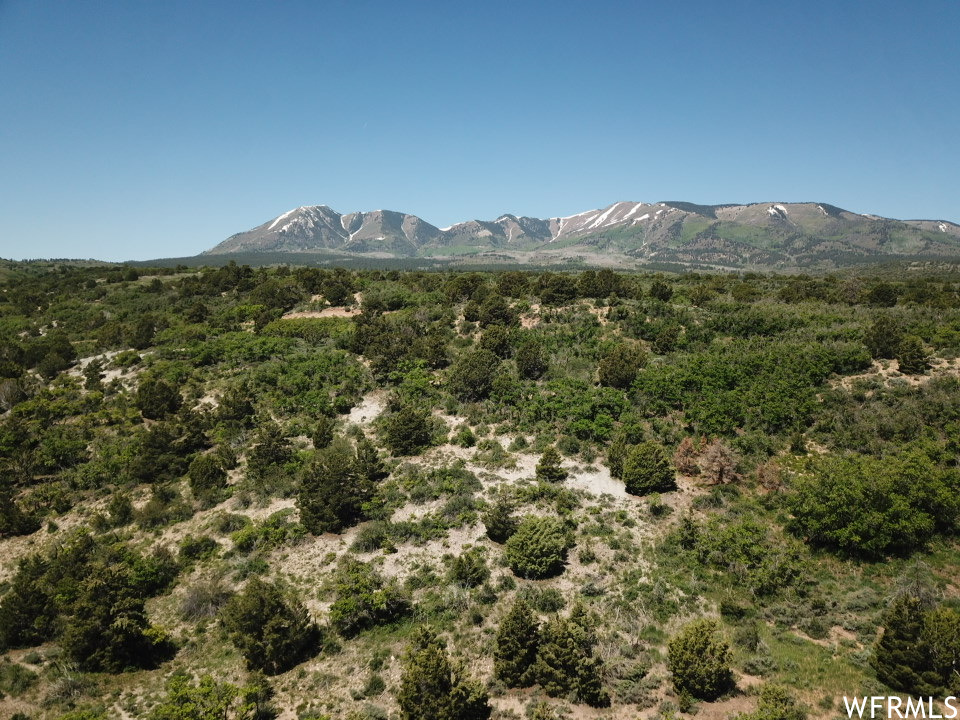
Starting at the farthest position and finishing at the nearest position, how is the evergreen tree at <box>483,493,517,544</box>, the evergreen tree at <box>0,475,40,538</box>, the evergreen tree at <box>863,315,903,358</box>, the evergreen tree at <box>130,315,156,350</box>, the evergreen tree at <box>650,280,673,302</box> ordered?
the evergreen tree at <box>650,280,673,302</box>, the evergreen tree at <box>130,315,156,350</box>, the evergreen tree at <box>863,315,903,358</box>, the evergreen tree at <box>0,475,40,538</box>, the evergreen tree at <box>483,493,517,544</box>

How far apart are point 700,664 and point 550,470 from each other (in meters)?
12.0

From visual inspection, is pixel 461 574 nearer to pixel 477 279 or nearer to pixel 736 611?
pixel 736 611

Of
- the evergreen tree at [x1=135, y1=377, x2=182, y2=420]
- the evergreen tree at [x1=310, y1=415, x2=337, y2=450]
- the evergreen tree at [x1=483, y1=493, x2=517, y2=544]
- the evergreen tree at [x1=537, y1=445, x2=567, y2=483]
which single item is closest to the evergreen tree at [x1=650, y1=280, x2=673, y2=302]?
the evergreen tree at [x1=537, y1=445, x2=567, y2=483]

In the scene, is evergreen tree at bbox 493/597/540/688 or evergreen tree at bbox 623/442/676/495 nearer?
evergreen tree at bbox 493/597/540/688

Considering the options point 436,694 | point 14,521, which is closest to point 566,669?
point 436,694

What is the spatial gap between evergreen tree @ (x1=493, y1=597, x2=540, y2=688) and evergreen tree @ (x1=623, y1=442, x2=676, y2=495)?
11.0m

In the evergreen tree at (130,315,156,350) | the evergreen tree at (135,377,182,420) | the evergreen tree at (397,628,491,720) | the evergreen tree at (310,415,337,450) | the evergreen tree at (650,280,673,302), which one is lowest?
the evergreen tree at (397,628,491,720)

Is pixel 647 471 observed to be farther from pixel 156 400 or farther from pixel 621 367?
pixel 156 400

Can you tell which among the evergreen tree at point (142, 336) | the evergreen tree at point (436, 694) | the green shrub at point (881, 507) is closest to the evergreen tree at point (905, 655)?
the green shrub at point (881, 507)

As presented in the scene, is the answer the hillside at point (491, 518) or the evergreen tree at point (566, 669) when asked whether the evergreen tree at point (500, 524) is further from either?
the evergreen tree at point (566, 669)

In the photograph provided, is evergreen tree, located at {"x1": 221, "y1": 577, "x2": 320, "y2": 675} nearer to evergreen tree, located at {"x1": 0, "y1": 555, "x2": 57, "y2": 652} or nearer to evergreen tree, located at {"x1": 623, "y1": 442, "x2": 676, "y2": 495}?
evergreen tree, located at {"x1": 0, "y1": 555, "x2": 57, "y2": 652}

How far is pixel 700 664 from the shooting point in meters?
12.1

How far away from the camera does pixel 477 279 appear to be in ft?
178

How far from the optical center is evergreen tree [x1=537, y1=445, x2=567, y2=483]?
77.2ft
